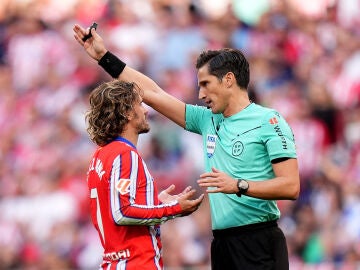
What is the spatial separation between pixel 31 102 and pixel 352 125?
4276 mm

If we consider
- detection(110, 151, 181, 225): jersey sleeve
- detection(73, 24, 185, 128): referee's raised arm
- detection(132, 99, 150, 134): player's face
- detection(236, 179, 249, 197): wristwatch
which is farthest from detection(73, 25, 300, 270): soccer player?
detection(132, 99, 150, 134): player's face

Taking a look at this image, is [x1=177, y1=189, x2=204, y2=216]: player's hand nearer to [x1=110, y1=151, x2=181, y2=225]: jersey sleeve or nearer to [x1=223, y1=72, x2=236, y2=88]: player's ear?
[x1=110, y1=151, x2=181, y2=225]: jersey sleeve

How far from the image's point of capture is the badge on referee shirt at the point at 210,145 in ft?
19.4

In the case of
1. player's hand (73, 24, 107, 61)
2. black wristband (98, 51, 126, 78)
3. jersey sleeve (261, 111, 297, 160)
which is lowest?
jersey sleeve (261, 111, 297, 160)

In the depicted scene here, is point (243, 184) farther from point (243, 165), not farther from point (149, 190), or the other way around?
point (149, 190)

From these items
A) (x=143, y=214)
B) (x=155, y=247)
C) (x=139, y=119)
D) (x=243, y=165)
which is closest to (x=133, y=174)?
(x=143, y=214)

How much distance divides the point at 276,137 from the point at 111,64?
4.60 ft

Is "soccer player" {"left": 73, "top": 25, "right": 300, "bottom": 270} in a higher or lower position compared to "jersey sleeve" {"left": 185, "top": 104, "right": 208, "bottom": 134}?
lower

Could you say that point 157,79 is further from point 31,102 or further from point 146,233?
point 146,233

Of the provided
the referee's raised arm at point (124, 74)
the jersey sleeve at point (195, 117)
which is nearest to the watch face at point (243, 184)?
the jersey sleeve at point (195, 117)

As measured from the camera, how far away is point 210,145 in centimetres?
593

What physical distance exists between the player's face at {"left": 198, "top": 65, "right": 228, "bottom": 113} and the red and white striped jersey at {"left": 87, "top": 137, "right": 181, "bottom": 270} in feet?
2.45

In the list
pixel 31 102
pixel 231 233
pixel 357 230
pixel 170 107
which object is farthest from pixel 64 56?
pixel 231 233

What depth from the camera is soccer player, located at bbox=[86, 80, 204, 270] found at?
5.26 meters
